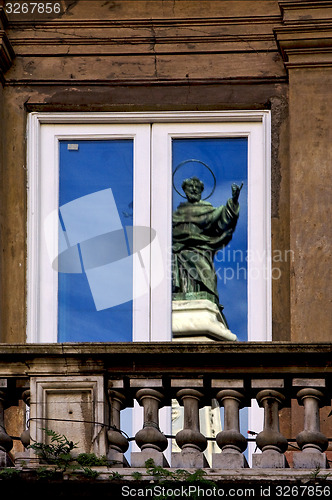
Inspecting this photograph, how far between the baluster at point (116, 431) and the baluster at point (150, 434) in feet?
0.31

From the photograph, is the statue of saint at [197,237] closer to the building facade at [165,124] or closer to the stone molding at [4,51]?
the building facade at [165,124]

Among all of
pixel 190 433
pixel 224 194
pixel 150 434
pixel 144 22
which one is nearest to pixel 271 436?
pixel 190 433

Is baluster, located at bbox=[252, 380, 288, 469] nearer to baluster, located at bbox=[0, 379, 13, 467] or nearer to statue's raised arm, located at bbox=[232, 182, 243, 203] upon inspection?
baluster, located at bbox=[0, 379, 13, 467]

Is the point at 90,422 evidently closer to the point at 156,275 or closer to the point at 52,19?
the point at 156,275

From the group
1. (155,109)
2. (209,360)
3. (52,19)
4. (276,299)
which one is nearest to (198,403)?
(209,360)

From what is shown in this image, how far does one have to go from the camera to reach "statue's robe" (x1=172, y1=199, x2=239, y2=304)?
592 inches

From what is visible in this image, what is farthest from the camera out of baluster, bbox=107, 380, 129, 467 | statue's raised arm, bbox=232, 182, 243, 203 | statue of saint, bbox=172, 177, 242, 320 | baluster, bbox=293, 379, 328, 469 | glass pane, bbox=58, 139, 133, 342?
statue's raised arm, bbox=232, 182, 243, 203

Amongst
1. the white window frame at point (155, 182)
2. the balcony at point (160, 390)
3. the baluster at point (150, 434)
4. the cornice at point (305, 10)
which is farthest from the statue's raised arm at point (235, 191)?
the baluster at point (150, 434)

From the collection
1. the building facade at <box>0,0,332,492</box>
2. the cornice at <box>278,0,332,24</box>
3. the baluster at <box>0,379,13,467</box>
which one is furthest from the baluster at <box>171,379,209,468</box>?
the cornice at <box>278,0,332,24</box>

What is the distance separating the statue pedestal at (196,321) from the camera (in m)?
14.9

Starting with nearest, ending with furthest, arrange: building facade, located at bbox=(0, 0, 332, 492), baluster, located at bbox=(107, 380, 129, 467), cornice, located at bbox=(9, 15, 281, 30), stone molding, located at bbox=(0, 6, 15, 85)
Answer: baluster, located at bbox=(107, 380, 129, 467) < building facade, located at bbox=(0, 0, 332, 492) < stone molding, located at bbox=(0, 6, 15, 85) < cornice, located at bbox=(9, 15, 281, 30)

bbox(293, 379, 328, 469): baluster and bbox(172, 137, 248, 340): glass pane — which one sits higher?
bbox(172, 137, 248, 340): glass pane

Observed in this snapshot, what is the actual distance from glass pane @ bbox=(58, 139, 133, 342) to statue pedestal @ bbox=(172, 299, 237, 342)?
1.35 feet

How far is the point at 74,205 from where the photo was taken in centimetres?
1537
